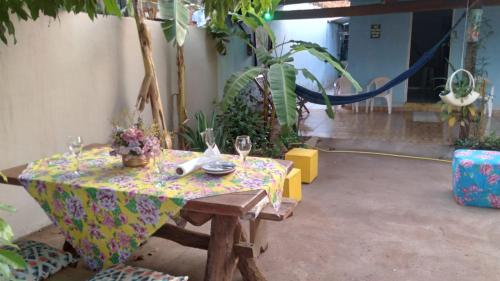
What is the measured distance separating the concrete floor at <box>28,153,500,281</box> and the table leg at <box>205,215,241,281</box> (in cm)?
52

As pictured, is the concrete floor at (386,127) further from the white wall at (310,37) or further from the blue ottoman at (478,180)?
the blue ottoman at (478,180)

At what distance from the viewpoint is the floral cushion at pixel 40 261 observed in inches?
69.5

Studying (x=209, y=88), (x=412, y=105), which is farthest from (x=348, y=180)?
(x=412, y=105)

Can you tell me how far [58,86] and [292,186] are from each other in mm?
1983

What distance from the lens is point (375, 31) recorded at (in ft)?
27.2

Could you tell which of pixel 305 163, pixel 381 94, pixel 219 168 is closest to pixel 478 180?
pixel 305 163

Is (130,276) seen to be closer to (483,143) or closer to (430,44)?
(483,143)

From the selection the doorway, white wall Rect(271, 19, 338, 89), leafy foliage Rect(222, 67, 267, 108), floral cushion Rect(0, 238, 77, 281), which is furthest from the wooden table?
the doorway

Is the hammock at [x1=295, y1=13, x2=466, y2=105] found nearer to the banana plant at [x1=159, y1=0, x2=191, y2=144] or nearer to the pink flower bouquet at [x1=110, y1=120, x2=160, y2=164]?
the banana plant at [x1=159, y1=0, x2=191, y2=144]

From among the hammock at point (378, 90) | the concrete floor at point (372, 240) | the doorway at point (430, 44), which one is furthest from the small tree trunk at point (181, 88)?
the doorway at point (430, 44)

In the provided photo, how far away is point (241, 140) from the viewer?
2.09 meters

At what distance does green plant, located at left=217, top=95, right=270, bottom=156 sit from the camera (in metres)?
4.72

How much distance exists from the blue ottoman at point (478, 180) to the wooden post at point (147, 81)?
8.61 ft

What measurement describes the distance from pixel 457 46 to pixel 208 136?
23.8ft
